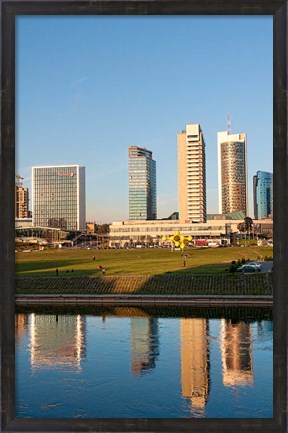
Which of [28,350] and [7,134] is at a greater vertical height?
[7,134]

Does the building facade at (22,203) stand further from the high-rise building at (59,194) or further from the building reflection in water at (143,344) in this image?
the building reflection in water at (143,344)

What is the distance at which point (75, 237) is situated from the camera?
11150cm

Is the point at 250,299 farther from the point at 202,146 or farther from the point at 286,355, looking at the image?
the point at 202,146

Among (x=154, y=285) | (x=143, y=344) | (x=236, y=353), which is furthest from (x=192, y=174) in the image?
(x=236, y=353)

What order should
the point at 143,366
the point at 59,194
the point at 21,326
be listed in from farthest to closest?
the point at 59,194
the point at 21,326
the point at 143,366

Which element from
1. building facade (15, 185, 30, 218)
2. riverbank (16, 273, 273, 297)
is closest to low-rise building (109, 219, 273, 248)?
building facade (15, 185, 30, 218)

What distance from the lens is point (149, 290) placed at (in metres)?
29.8

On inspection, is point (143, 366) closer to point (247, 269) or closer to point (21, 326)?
point (21, 326)

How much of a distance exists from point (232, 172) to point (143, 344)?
165389mm

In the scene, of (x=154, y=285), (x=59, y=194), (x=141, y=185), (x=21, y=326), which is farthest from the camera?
(x=141, y=185)

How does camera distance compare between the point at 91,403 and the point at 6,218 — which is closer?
the point at 6,218

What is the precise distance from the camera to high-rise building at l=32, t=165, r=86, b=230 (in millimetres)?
135500

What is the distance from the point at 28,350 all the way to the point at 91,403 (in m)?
6.44

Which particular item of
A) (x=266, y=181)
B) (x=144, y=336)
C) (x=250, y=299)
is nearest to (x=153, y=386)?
(x=144, y=336)
